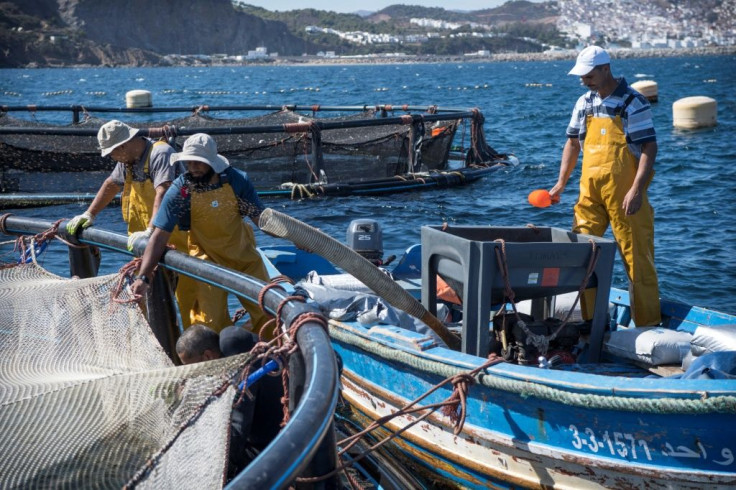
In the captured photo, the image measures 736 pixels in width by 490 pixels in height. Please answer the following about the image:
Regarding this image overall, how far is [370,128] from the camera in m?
17.0

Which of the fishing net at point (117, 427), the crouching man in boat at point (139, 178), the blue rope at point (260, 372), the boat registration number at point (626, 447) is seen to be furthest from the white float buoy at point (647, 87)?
the fishing net at point (117, 427)

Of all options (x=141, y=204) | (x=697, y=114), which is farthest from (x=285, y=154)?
(x=697, y=114)

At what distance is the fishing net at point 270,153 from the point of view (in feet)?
50.3

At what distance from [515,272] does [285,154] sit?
11.1 meters

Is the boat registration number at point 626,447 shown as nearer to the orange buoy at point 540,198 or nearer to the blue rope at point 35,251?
the orange buoy at point 540,198

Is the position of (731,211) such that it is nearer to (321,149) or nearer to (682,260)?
(682,260)

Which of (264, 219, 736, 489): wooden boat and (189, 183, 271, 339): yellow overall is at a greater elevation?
(189, 183, 271, 339): yellow overall

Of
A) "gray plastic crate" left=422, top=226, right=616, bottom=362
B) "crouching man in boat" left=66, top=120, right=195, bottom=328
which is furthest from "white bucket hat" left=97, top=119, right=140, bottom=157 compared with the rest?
"gray plastic crate" left=422, top=226, right=616, bottom=362

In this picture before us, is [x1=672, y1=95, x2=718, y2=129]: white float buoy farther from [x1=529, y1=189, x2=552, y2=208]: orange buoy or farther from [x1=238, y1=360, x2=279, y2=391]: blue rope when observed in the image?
[x1=238, y1=360, x2=279, y2=391]: blue rope

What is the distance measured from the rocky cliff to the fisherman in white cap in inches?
5543

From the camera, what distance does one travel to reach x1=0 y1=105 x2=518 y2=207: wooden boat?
15.2 metres

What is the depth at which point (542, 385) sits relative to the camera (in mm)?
4586

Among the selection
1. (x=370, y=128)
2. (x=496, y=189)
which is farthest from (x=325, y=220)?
(x=496, y=189)

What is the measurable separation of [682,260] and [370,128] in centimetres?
683
